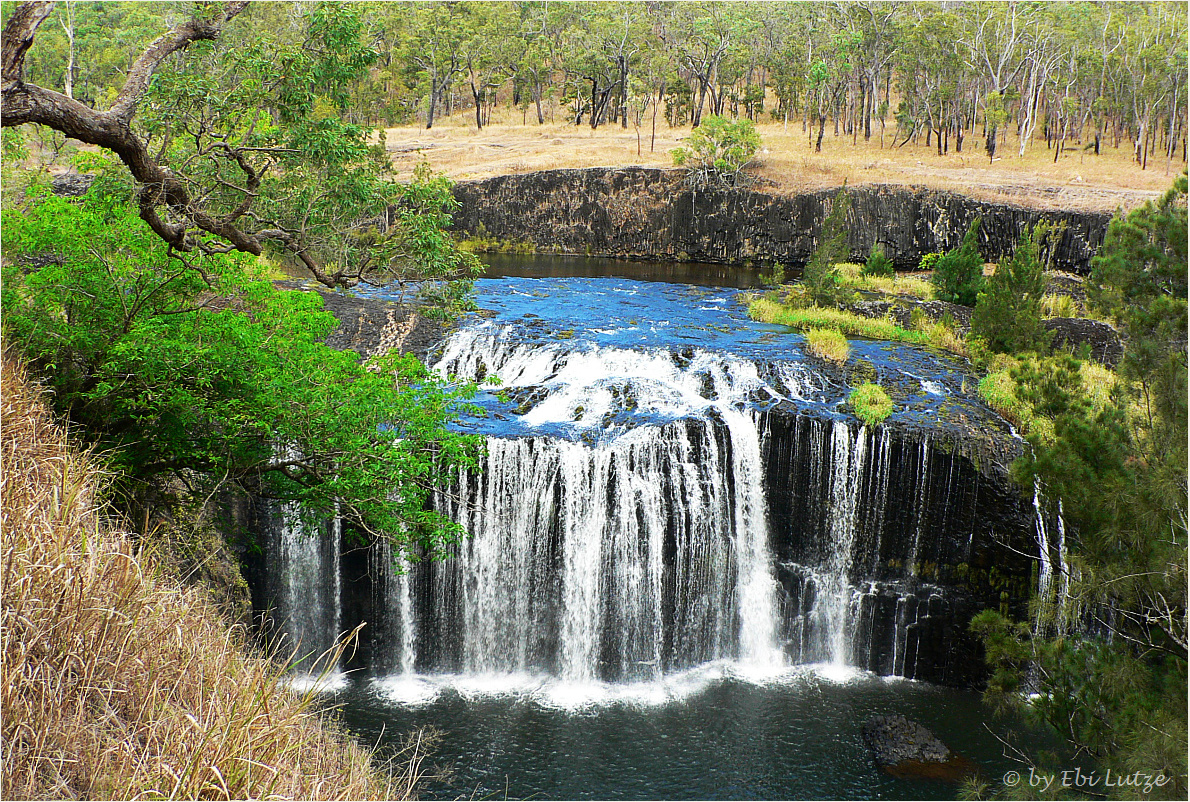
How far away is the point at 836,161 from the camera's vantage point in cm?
4381

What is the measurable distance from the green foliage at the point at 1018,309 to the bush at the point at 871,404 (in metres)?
3.86

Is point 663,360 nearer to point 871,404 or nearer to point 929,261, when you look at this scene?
point 871,404

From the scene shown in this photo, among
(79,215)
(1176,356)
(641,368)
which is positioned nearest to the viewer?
(1176,356)

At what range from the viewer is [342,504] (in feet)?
35.4

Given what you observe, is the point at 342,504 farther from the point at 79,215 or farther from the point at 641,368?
the point at 641,368

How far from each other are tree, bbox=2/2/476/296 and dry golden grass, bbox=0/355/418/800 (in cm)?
307

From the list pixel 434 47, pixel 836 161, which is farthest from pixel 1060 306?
pixel 434 47

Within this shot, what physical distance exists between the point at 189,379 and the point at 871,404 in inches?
431

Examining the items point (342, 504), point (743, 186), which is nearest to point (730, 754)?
point (342, 504)

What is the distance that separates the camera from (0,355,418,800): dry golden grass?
3816 millimetres

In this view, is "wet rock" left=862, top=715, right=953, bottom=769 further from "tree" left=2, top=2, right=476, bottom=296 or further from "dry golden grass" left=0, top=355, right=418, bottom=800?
"tree" left=2, top=2, right=476, bottom=296

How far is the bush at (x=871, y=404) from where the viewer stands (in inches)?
586

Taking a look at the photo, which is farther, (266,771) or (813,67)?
(813,67)

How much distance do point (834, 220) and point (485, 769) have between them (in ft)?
57.5
